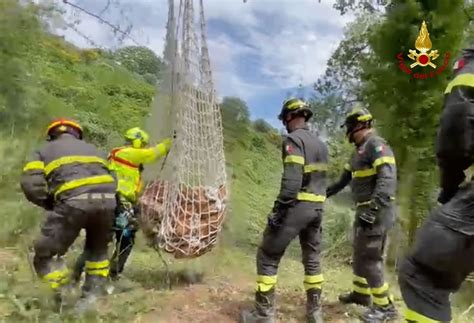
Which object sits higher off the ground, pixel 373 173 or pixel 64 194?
pixel 373 173

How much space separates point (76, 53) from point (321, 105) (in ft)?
35.4

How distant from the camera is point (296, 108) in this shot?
17.3ft

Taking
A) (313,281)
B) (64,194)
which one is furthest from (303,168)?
(64,194)

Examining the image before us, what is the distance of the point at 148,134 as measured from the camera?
605cm

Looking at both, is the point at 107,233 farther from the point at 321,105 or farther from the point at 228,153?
the point at 321,105

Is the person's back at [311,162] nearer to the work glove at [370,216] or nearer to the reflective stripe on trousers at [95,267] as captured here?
the work glove at [370,216]

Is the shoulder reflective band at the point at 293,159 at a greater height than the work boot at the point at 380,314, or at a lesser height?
greater

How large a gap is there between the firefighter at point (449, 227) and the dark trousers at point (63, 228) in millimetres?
2753

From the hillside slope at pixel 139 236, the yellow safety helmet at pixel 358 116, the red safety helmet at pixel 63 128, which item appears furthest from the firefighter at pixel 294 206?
the red safety helmet at pixel 63 128

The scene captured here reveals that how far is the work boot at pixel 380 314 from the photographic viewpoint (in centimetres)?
544

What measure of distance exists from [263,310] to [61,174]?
6.26ft

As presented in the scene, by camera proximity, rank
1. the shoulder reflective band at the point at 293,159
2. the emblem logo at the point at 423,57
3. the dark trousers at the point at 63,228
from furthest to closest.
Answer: the emblem logo at the point at 423,57
the shoulder reflective band at the point at 293,159
the dark trousers at the point at 63,228

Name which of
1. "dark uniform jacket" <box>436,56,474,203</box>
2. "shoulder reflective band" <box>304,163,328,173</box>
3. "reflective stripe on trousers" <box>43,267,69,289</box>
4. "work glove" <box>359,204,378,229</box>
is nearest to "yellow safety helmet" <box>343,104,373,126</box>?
"shoulder reflective band" <box>304,163,328,173</box>

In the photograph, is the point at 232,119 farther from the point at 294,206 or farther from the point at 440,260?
the point at 440,260
